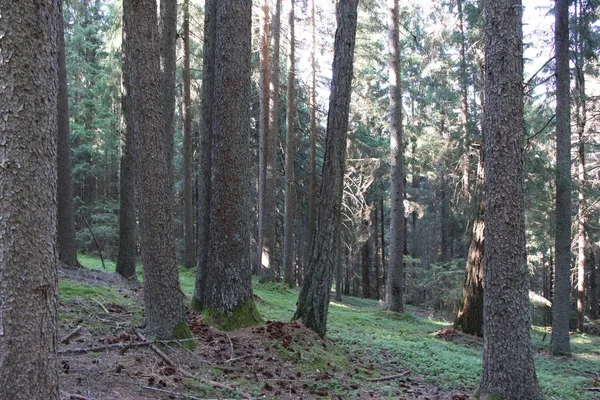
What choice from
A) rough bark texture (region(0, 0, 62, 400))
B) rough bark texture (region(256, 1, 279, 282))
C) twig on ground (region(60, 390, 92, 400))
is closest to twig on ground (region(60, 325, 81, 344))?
twig on ground (region(60, 390, 92, 400))

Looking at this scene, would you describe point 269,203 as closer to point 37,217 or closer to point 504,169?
point 504,169

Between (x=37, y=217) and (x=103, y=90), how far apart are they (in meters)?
23.1

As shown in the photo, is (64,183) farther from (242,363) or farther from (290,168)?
(290,168)

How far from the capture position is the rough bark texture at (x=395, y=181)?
49.0 ft

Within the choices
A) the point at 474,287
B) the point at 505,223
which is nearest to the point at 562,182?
the point at 474,287

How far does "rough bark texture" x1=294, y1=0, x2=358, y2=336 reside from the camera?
7145mm

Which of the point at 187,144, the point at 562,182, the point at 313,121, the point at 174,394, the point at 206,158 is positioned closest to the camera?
the point at 174,394

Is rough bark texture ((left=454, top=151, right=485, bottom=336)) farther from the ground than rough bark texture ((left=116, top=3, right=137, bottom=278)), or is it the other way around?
rough bark texture ((left=116, top=3, right=137, bottom=278))

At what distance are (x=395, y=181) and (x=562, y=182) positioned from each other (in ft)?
16.4

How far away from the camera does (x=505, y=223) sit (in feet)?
17.6

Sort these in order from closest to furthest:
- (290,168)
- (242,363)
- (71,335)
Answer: (71,335), (242,363), (290,168)

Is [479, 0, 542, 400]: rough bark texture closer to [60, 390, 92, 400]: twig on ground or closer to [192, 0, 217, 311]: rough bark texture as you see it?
[192, 0, 217, 311]: rough bark texture

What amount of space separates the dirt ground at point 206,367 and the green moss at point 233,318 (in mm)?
119

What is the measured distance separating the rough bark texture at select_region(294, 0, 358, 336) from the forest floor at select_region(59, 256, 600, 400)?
44cm
